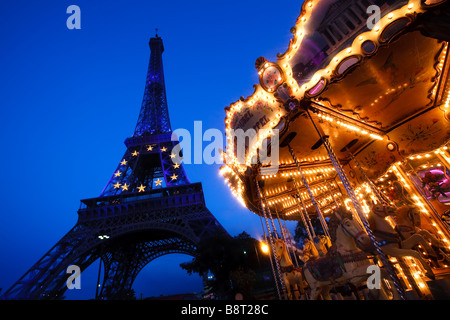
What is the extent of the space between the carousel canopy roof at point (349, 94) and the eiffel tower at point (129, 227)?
12006 mm

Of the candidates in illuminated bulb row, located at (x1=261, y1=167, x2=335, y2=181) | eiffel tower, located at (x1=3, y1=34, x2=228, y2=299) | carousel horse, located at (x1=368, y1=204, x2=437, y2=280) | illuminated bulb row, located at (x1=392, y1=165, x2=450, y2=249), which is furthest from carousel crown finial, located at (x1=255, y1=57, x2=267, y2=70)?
eiffel tower, located at (x1=3, y1=34, x2=228, y2=299)

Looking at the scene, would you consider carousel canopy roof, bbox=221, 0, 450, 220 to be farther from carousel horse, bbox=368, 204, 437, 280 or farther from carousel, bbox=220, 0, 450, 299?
carousel horse, bbox=368, 204, 437, 280

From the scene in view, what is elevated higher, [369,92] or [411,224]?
[369,92]

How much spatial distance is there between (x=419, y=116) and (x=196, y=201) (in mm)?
16543

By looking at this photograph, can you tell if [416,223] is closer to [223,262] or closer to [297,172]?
[297,172]

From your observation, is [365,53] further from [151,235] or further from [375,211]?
[151,235]

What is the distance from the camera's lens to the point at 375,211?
393 cm

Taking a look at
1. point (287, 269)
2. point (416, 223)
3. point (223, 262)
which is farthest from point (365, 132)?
point (223, 262)

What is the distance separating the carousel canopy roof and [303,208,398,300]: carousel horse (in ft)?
7.35

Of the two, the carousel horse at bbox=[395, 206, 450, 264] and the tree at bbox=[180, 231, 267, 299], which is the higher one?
the tree at bbox=[180, 231, 267, 299]

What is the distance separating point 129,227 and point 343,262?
1790 centimetres

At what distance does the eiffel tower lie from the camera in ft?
48.2

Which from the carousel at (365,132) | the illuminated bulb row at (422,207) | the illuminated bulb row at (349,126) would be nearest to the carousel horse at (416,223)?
the carousel at (365,132)
